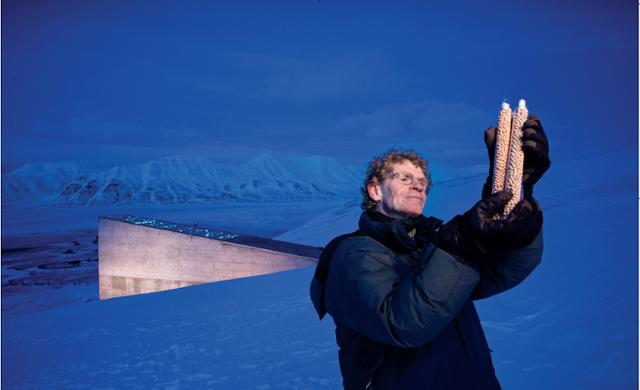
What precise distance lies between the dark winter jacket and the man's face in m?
0.08

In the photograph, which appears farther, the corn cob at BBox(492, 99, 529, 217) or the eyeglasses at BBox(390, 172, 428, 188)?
the eyeglasses at BBox(390, 172, 428, 188)

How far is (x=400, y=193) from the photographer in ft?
5.46

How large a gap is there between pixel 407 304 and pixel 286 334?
374 cm

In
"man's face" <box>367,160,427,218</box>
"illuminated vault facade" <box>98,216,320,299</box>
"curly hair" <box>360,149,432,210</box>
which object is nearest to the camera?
"man's face" <box>367,160,427,218</box>

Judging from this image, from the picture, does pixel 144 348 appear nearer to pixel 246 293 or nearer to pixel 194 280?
pixel 246 293

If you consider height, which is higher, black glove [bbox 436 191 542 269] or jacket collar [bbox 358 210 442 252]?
jacket collar [bbox 358 210 442 252]

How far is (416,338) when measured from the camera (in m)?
1.28

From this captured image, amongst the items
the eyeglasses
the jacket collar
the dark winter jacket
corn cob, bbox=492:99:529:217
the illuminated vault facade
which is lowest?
the dark winter jacket

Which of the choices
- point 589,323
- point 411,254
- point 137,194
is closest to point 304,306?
point 589,323

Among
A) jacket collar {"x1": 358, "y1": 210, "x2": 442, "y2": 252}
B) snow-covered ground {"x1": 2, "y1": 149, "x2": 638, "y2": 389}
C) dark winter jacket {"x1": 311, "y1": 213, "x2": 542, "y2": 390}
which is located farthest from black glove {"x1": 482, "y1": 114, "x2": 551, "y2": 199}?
snow-covered ground {"x1": 2, "y1": 149, "x2": 638, "y2": 389}

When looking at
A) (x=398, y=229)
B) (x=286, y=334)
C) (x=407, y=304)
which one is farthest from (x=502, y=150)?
(x=286, y=334)

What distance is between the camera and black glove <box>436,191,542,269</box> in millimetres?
1213

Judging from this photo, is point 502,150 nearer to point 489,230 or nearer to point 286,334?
point 489,230

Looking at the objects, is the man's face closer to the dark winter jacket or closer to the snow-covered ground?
the dark winter jacket
